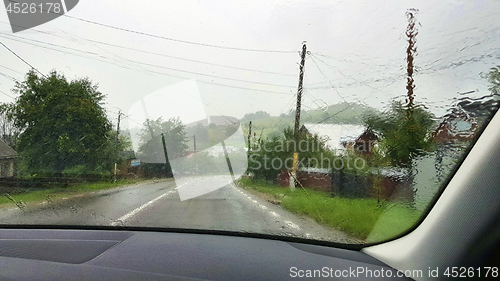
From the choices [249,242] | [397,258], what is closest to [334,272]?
[397,258]

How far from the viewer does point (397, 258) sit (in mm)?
2207

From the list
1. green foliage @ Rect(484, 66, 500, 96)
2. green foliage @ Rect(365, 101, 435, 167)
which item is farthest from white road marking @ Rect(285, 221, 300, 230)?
green foliage @ Rect(484, 66, 500, 96)

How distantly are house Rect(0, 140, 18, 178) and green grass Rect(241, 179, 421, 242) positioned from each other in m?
3.15

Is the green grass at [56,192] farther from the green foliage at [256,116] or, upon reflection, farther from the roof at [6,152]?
the green foliage at [256,116]

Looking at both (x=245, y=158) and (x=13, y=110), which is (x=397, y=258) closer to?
(x=245, y=158)

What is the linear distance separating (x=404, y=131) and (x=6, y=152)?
4013 mm

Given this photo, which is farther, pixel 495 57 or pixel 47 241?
pixel 47 241

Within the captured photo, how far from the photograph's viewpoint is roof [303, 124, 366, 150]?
3.17 metres

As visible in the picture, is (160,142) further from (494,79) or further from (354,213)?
(494,79)

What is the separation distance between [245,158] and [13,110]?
280cm

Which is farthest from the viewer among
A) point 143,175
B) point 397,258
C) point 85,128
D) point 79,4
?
point 143,175

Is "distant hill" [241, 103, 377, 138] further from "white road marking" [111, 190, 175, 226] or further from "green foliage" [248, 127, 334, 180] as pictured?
"white road marking" [111, 190, 175, 226]

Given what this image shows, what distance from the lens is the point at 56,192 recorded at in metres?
3.83

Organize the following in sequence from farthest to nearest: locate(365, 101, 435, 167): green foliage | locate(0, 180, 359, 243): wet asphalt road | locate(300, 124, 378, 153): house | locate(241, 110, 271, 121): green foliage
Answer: locate(241, 110, 271, 121): green foliage, locate(0, 180, 359, 243): wet asphalt road, locate(300, 124, 378, 153): house, locate(365, 101, 435, 167): green foliage
